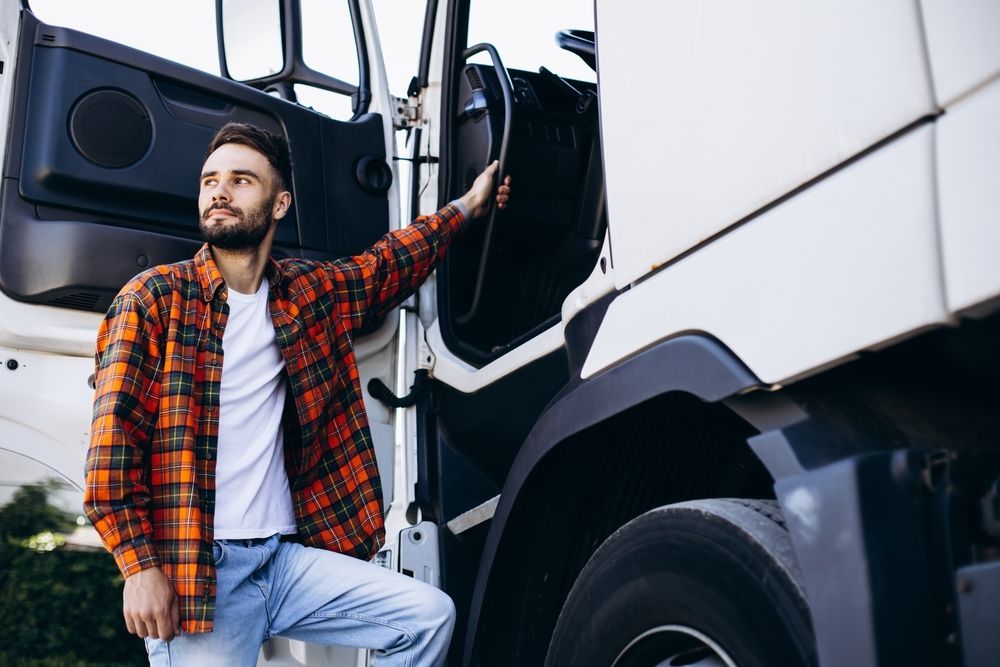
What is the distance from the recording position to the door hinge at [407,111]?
284cm

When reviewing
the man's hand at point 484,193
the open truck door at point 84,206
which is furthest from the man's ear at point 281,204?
the man's hand at point 484,193

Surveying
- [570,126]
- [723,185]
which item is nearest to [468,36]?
[570,126]

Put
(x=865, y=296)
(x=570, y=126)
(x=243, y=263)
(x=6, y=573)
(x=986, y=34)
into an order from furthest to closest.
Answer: (x=570, y=126) → (x=243, y=263) → (x=6, y=573) → (x=865, y=296) → (x=986, y=34)

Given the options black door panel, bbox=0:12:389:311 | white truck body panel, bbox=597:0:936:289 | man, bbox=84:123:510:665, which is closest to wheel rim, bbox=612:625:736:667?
white truck body panel, bbox=597:0:936:289

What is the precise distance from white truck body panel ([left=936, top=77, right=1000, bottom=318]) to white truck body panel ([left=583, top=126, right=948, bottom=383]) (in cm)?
1

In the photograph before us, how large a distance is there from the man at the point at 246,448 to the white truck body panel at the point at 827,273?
1.11m

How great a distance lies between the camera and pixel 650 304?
4.44 ft

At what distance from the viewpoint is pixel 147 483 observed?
1945mm

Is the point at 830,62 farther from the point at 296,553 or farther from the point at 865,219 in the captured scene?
the point at 296,553

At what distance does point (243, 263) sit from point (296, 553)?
0.69m

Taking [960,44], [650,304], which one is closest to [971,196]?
[960,44]

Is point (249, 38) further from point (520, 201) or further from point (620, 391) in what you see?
point (620, 391)

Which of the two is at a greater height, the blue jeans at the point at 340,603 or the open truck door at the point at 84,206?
the open truck door at the point at 84,206

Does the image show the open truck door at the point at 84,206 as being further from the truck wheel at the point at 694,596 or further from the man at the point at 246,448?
the truck wheel at the point at 694,596
